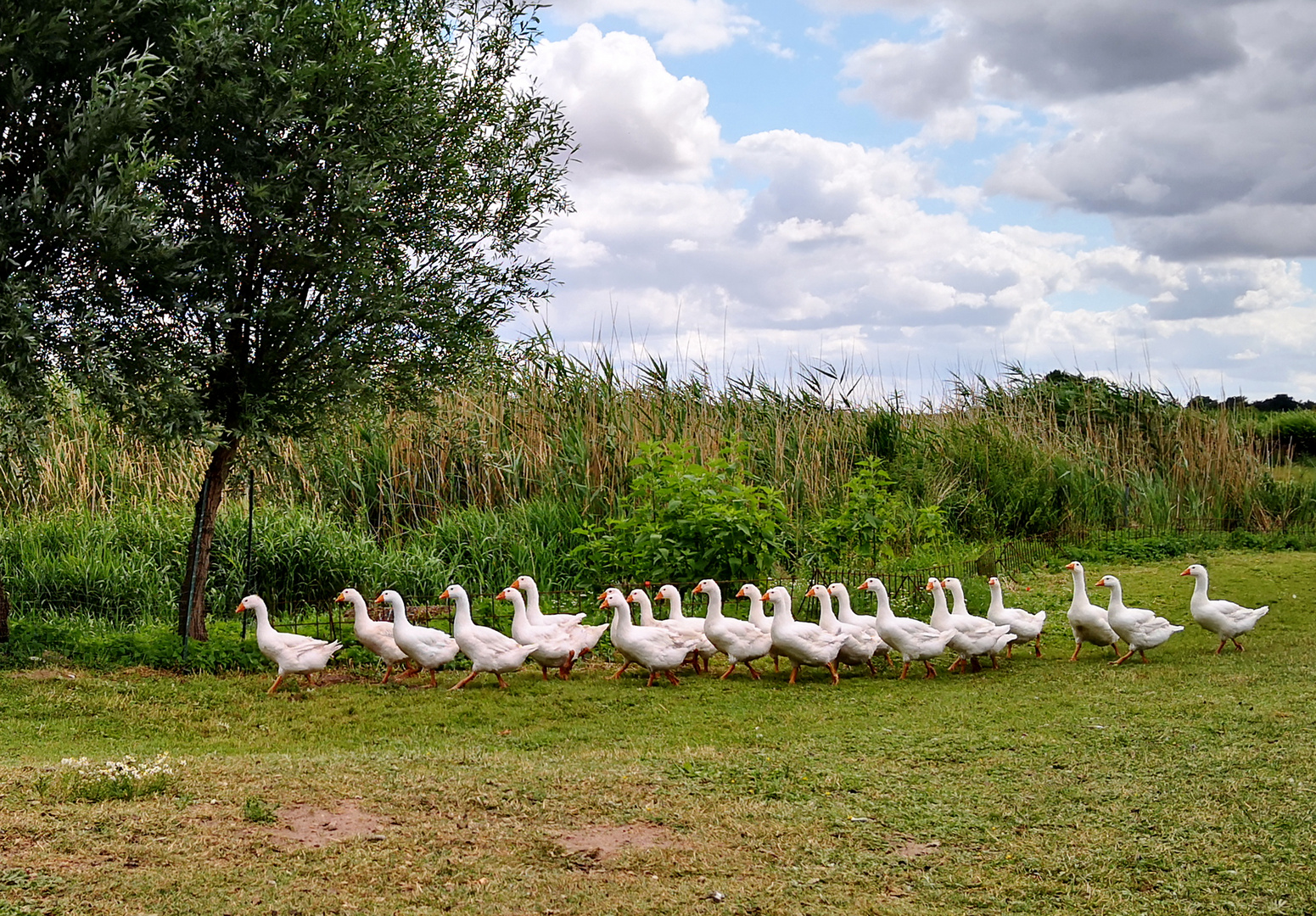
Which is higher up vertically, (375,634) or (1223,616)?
(1223,616)

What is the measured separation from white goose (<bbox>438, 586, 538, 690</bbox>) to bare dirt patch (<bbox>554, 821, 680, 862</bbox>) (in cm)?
416

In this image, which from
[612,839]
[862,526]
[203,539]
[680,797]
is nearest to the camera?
[612,839]

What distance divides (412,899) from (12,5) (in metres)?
8.23

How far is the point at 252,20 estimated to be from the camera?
1002 centimetres

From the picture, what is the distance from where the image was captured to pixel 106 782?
6.47 meters

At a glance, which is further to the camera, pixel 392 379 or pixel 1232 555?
pixel 1232 555

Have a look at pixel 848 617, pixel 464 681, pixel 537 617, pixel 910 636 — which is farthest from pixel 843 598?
pixel 464 681

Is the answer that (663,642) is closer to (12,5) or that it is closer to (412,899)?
(412,899)

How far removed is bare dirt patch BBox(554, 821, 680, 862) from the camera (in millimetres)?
5539

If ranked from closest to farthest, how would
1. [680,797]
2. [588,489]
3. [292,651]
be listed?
[680,797]
[292,651]
[588,489]

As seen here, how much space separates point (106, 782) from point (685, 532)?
7.03 metres

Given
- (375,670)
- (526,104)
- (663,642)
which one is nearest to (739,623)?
(663,642)

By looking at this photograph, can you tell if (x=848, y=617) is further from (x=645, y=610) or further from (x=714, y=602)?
(x=645, y=610)

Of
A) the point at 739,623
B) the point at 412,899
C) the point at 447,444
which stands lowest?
the point at 412,899
